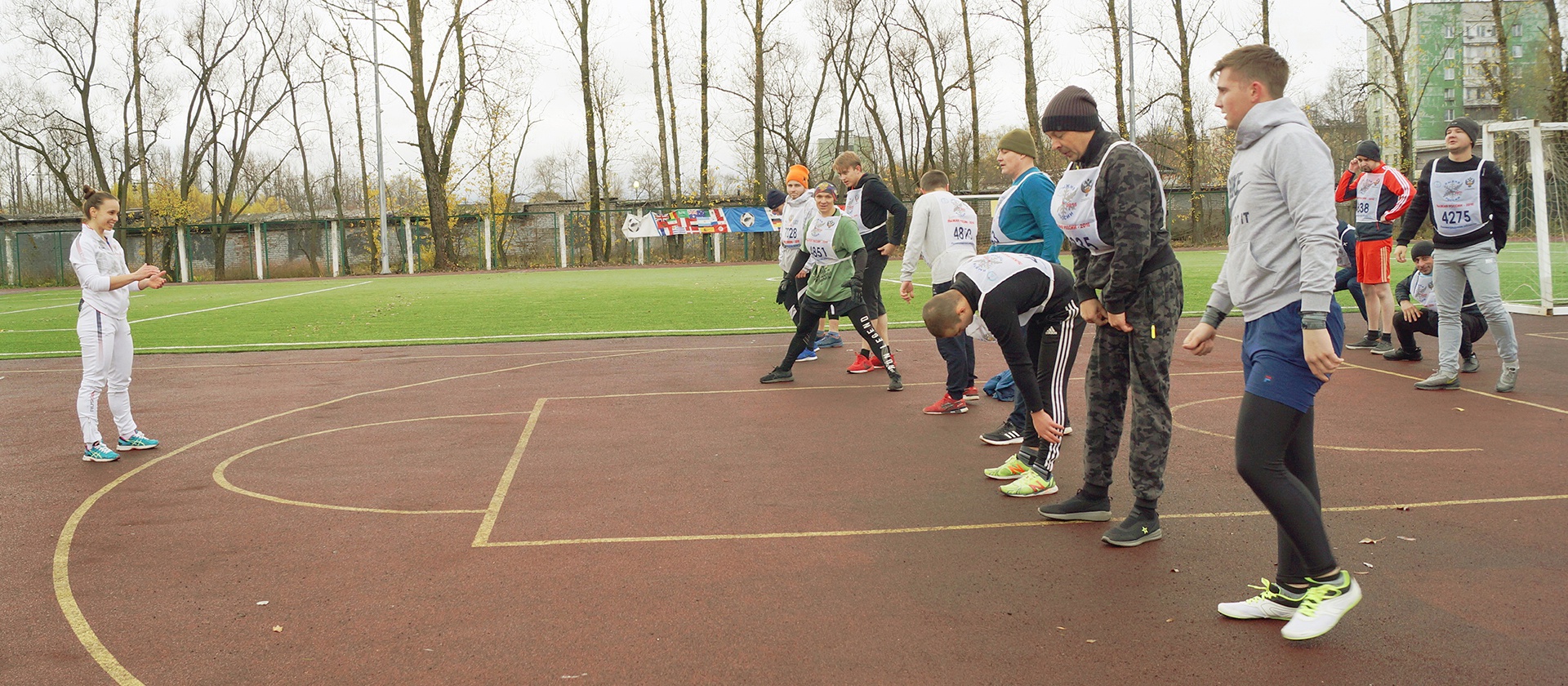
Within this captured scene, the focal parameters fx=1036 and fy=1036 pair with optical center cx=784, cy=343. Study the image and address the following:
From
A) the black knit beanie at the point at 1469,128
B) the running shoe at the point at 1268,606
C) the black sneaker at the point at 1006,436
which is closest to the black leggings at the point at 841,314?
the black sneaker at the point at 1006,436

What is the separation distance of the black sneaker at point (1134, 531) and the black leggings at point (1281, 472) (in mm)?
1020

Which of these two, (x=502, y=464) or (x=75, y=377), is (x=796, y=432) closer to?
(x=502, y=464)

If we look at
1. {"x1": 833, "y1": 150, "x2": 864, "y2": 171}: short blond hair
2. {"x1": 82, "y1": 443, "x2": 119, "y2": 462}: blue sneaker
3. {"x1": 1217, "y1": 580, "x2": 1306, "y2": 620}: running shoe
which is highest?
{"x1": 833, "y1": 150, "x2": 864, "y2": 171}: short blond hair

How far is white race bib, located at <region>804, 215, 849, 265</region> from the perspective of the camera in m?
9.16

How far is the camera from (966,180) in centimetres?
6075

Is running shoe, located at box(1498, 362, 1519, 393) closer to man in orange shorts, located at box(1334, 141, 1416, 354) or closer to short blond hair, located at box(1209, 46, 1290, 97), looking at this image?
man in orange shorts, located at box(1334, 141, 1416, 354)

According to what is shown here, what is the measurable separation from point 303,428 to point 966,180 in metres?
55.8

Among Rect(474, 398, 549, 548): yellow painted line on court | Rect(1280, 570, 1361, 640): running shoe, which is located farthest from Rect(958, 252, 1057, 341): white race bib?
Rect(474, 398, 549, 548): yellow painted line on court

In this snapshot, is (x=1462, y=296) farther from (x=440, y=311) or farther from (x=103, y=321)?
(x=440, y=311)

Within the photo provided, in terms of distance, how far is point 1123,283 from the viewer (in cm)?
437

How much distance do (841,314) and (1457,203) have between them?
4.92m

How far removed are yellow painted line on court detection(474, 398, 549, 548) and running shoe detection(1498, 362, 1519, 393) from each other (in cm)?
741

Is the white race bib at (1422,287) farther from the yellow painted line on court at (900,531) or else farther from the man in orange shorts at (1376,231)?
the yellow painted line on court at (900,531)

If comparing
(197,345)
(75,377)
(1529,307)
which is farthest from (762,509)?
(1529,307)
